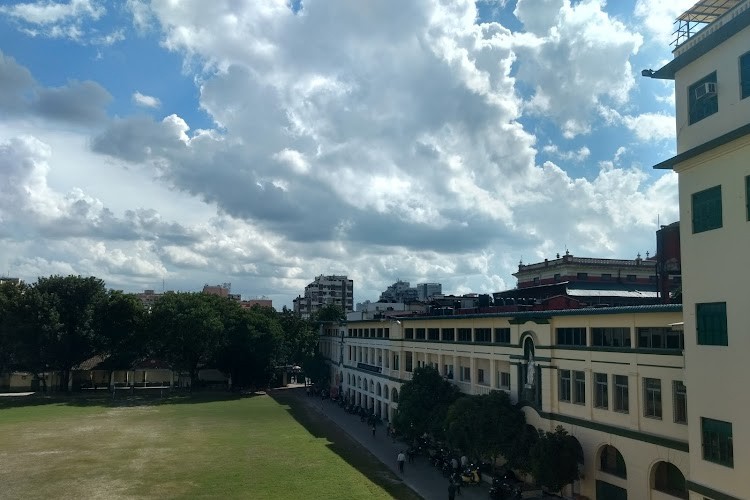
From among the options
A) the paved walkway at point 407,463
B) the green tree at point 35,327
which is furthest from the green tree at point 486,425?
the green tree at point 35,327

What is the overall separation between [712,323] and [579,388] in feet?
41.7

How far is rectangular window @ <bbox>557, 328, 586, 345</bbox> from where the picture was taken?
3156 centimetres

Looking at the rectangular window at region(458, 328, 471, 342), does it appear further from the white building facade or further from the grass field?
the grass field

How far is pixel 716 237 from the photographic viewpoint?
19.8m

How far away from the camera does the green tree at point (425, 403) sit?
4196 cm

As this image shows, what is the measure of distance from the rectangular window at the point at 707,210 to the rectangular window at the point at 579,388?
42.1 feet

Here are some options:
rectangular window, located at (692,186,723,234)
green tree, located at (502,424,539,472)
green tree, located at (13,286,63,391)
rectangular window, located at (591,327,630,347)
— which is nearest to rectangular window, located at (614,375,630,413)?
rectangular window, located at (591,327,630,347)

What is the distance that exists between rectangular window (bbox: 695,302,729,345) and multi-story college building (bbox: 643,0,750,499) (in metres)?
0.03

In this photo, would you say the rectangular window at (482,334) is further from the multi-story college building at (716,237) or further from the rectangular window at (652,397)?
the multi-story college building at (716,237)

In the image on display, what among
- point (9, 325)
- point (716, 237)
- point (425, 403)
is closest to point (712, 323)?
point (716, 237)

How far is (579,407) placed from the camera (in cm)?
3119

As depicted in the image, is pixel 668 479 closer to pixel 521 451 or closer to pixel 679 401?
pixel 679 401

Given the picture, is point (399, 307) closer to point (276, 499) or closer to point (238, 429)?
point (238, 429)

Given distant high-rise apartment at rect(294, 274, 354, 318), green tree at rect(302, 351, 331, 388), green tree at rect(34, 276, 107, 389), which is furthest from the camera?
distant high-rise apartment at rect(294, 274, 354, 318)
